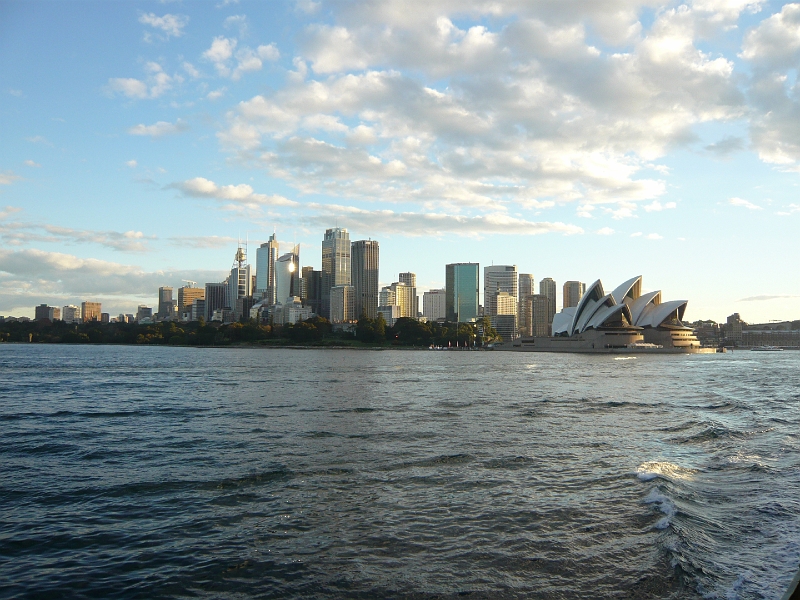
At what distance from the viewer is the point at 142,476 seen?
1398 cm

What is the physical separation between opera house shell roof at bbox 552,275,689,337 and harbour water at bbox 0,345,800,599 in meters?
105

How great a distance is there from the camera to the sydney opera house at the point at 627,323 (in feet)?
413

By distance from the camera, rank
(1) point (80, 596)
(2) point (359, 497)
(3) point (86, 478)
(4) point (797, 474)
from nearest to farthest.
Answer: (1) point (80, 596), (2) point (359, 497), (3) point (86, 478), (4) point (797, 474)

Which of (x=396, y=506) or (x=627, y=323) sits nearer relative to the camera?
(x=396, y=506)

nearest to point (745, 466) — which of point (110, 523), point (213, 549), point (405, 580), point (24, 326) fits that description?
point (405, 580)

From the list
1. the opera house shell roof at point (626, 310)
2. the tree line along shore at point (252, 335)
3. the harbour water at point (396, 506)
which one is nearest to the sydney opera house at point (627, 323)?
the opera house shell roof at point (626, 310)

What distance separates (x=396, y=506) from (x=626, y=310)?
4835 inches

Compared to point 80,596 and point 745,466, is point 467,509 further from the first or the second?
point 745,466

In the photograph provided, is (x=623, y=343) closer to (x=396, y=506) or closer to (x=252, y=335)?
(x=252, y=335)

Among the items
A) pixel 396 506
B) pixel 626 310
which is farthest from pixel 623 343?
pixel 396 506

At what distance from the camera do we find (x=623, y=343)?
4966 inches

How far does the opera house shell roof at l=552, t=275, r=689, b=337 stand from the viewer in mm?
126000

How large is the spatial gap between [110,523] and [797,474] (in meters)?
15.4

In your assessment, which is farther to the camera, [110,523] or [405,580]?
[110,523]
